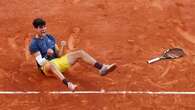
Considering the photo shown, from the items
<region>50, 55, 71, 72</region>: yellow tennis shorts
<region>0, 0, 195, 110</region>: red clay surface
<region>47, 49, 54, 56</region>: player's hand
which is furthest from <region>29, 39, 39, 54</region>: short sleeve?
<region>0, 0, 195, 110</region>: red clay surface

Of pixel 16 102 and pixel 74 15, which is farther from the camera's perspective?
pixel 74 15

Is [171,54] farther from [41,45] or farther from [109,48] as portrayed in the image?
[41,45]

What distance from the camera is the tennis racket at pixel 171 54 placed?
1169 cm

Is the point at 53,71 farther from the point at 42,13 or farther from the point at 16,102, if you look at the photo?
the point at 42,13

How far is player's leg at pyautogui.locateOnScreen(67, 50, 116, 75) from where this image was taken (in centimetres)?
1096

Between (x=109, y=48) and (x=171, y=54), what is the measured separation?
50.6 inches

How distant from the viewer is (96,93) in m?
10.8

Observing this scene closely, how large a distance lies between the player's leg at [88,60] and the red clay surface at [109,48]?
28cm

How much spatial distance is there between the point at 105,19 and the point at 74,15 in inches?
28.3

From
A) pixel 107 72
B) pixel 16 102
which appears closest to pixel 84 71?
pixel 107 72

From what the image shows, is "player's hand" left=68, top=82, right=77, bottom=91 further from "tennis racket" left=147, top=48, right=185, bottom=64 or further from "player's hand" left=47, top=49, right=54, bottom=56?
"tennis racket" left=147, top=48, right=185, bottom=64

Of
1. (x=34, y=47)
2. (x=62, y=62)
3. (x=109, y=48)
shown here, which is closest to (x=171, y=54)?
(x=109, y=48)

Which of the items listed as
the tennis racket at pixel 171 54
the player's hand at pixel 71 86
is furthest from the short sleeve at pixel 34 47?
the tennis racket at pixel 171 54

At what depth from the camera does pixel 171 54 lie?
463 inches
